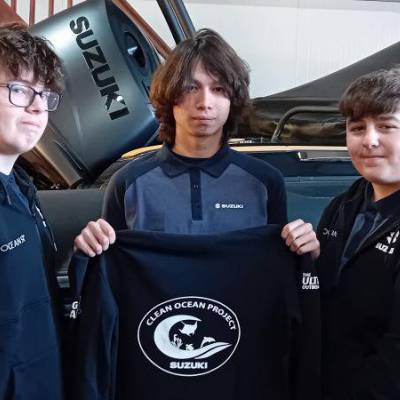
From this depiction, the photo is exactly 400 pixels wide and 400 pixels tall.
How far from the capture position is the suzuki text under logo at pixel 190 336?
3.57 ft

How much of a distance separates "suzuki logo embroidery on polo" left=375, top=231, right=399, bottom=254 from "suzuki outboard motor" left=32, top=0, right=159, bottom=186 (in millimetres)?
1563

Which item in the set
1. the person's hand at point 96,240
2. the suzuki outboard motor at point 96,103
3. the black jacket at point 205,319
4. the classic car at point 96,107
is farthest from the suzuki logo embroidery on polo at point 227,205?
the suzuki outboard motor at point 96,103

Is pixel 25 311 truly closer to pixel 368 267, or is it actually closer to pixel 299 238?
pixel 299 238

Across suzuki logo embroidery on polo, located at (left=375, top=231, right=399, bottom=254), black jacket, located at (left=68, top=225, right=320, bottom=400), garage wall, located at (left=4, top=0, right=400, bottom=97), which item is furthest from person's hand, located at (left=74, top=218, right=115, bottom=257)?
garage wall, located at (left=4, top=0, right=400, bottom=97)

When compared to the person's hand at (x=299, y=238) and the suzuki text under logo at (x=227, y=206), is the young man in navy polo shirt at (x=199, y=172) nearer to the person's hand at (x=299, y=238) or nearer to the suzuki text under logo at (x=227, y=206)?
the suzuki text under logo at (x=227, y=206)

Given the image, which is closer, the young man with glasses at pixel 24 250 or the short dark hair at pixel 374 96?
the young man with glasses at pixel 24 250

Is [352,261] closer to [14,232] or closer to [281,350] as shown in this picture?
[281,350]

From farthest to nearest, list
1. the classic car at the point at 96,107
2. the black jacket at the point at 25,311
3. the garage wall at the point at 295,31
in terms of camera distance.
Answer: the garage wall at the point at 295,31, the classic car at the point at 96,107, the black jacket at the point at 25,311

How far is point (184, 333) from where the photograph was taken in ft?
3.59

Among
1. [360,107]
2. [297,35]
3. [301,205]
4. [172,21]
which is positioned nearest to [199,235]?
[360,107]

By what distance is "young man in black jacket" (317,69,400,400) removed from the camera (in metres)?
0.99

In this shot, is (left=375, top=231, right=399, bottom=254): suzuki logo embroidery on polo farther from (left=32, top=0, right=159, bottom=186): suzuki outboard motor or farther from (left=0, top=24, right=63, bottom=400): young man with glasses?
(left=32, top=0, right=159, bottom=186): suzuki outboard motor

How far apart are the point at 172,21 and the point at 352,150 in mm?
1981

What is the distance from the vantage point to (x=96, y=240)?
1.03m
